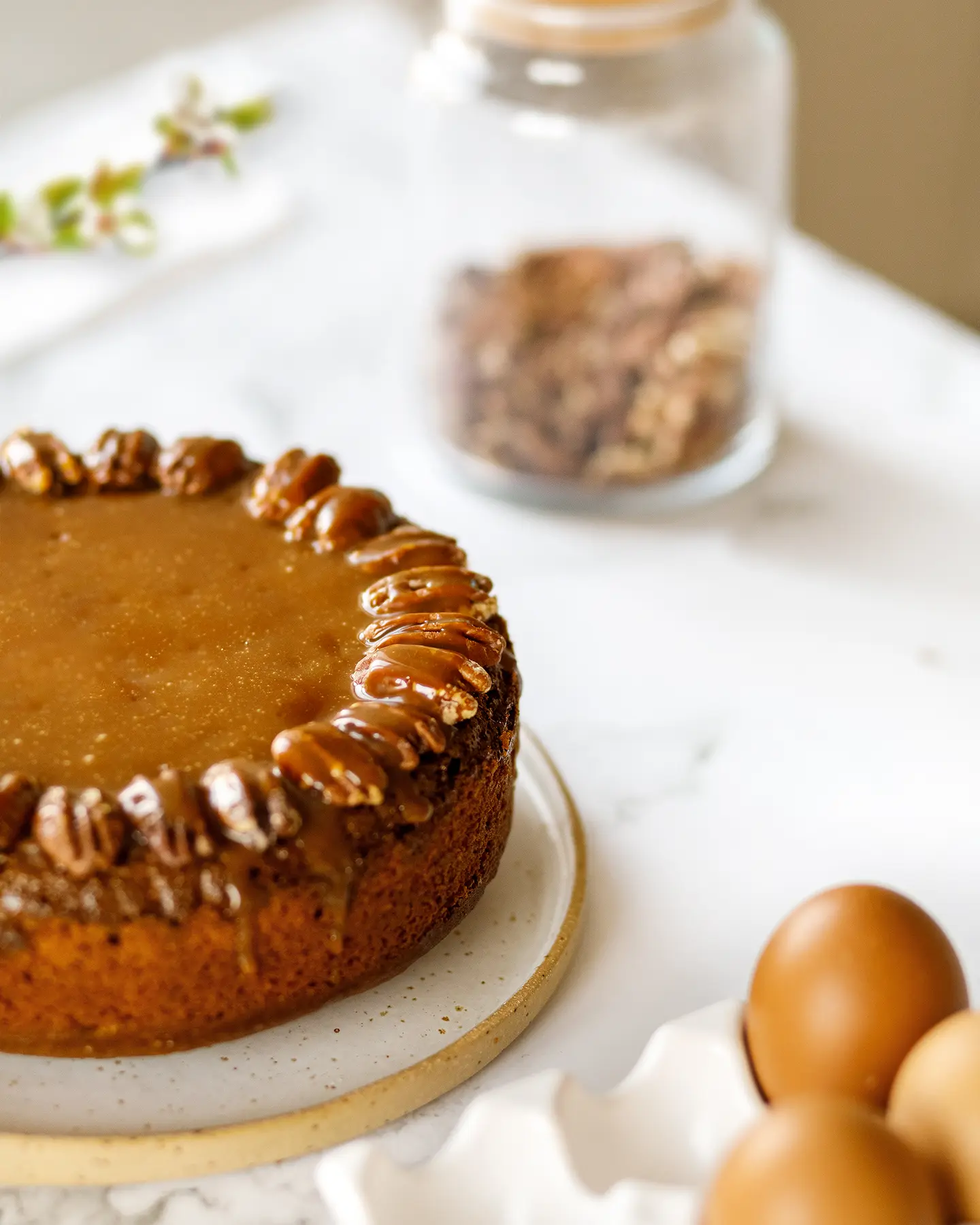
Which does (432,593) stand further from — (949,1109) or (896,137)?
(896,137)

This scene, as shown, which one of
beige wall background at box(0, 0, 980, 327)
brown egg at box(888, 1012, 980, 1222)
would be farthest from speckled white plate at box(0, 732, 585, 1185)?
beige wall background at box(0, 0, 980, 327)

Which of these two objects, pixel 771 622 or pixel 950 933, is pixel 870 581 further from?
pixel 950 933

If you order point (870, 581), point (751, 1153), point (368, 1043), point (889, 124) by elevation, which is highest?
point (751, 1153)

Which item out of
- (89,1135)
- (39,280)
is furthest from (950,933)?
(39,280)

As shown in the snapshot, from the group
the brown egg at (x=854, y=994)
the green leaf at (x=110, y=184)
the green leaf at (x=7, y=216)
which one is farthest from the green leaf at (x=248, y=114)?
the brown egg at (x=854, y=994)

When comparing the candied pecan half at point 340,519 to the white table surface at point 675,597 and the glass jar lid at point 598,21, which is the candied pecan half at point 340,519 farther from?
the glass jar lid at point 598,21

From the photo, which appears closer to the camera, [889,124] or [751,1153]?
[751,1153]
